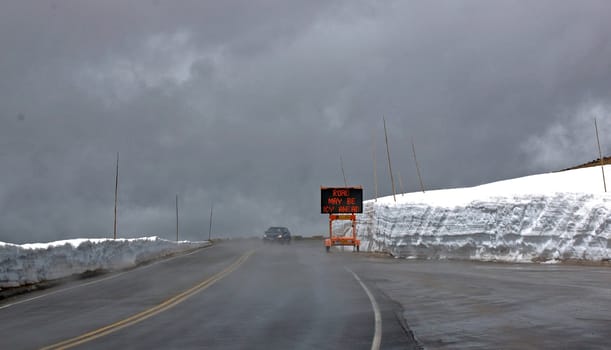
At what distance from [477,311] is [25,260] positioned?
1480cm

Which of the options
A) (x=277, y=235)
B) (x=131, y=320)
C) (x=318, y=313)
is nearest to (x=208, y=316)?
(x=131, y=320)

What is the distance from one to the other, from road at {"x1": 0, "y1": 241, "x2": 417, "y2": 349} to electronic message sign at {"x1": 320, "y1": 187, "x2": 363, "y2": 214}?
24.6 m

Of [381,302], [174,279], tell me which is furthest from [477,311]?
[174,279]

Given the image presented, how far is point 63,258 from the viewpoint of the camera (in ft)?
82.5

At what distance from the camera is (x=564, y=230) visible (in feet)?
103

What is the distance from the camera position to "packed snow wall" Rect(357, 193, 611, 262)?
30.2m

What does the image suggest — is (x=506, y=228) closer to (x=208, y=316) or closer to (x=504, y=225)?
(x=504, y=225)

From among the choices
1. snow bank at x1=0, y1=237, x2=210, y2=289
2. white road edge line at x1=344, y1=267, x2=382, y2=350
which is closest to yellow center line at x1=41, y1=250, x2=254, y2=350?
white road edge line at x1=344, y1=267, x2=382, y2=350

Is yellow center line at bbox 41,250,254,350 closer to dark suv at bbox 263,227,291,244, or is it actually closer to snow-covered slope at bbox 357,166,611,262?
snow-covered slope at bbox 357,166,611,262

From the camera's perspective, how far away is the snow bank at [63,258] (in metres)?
20.5

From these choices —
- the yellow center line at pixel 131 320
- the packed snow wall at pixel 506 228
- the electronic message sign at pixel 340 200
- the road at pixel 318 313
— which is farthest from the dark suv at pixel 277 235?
the yellow center line at pixel 131 320

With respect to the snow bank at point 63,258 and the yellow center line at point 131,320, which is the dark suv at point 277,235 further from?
the yellow center line at point 131,320

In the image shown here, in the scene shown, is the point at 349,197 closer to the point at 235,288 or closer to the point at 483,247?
the point at 483,247

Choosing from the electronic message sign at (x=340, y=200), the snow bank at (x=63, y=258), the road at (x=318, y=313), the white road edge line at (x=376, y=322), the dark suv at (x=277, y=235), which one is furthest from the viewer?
the dark suv at (x=277, y=235)
